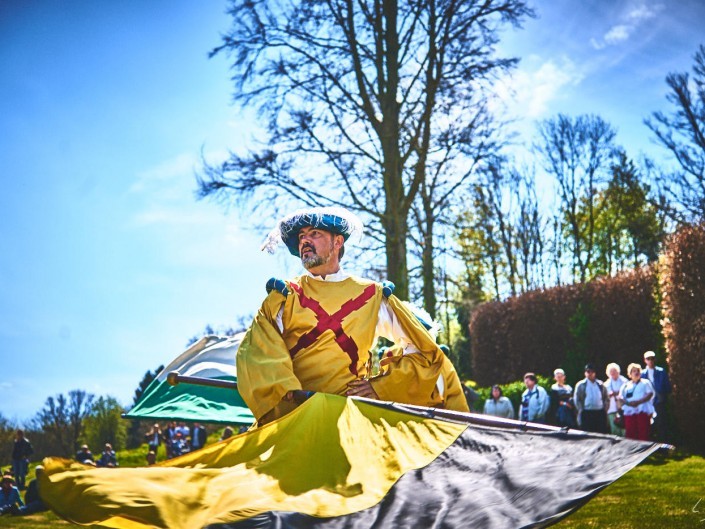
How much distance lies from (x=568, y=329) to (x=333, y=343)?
640 inches

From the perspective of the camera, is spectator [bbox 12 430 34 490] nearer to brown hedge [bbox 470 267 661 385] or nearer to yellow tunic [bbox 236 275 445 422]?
brown hedge [bbox 470 267 661 385]

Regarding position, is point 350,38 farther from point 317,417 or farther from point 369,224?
point 317,417

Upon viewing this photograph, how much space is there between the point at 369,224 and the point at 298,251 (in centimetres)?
1021

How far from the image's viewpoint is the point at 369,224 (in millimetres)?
15055

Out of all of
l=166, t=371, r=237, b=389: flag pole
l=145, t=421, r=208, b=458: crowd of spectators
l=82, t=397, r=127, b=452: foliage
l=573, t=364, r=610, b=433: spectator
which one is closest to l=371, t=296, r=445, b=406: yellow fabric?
l=166, t=371, r=237, b=389: flag pole

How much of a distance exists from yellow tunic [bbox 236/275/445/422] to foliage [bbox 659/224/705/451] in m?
9.42

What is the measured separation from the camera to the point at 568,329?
19.6 m

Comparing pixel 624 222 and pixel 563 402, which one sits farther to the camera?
pixel 624 222

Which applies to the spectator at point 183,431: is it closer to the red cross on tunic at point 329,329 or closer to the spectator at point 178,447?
the spectator at point 178,447

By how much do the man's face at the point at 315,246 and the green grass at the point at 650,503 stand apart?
10.6 ft

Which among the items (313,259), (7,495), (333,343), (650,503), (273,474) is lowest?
(7,495)

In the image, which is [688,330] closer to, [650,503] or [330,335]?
[650,503]

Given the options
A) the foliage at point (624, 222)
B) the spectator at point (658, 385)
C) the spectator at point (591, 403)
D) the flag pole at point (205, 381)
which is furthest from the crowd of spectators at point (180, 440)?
the foliage at point (624, 222)

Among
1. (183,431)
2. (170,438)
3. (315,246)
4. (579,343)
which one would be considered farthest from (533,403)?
(183,431)
